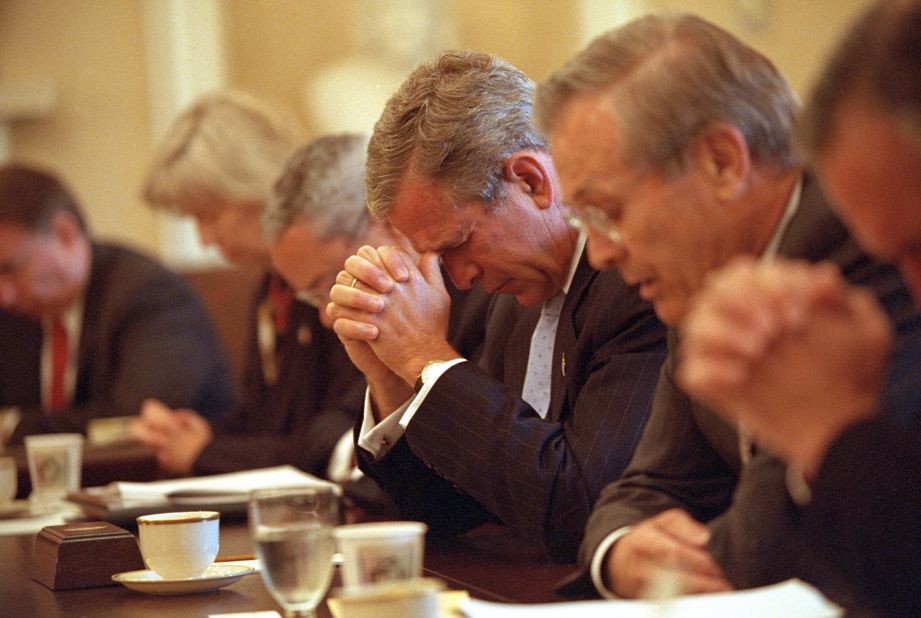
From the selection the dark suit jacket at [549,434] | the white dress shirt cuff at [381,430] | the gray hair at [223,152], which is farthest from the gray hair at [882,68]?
the gray hair at [223,152]

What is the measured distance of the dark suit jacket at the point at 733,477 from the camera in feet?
4.38

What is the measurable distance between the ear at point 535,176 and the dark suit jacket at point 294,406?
100cm

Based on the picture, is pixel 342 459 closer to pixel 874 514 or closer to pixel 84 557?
pixel 84 557

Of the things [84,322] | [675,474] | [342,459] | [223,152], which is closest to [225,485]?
[342,459]

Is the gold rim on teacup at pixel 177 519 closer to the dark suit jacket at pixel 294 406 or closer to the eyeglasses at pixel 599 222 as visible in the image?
the eyeglasses at pixel 599 222

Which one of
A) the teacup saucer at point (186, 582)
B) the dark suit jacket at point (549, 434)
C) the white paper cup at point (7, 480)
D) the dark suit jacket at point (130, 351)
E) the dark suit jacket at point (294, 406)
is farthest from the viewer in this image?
the dark suit jacket at point (130, 351)

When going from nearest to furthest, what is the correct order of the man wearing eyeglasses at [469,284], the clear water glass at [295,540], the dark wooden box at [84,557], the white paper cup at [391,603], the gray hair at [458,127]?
1. the white paper cup at [391,603]
2. the clear water glass at [295,540]
3. the dark wooden box at [84,557]
4. the man wearing eyeglasses at [469,284]
5. the gray hair at [458,127]

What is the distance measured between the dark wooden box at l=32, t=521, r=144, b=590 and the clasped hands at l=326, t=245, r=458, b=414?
0.49m

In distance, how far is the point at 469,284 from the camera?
7.22 ft

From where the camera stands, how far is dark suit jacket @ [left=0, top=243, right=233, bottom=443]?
13.9 feet

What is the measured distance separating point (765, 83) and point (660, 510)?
0.53 meters

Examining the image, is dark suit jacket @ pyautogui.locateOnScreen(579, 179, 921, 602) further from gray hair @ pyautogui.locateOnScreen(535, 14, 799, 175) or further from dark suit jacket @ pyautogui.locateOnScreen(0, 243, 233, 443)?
dark suit jacket @ pyautogui.locateOnScreen(0, 243, 233, 443)

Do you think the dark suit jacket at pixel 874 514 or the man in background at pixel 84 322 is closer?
the dark suit jacket at pixel 874 514

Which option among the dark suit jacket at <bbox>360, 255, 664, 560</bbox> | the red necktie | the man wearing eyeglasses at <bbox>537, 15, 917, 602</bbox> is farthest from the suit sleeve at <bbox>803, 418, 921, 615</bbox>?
the red necktie
